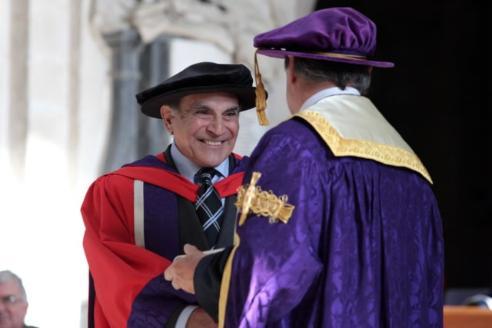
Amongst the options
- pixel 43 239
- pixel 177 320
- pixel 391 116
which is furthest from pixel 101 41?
pixel 391 116

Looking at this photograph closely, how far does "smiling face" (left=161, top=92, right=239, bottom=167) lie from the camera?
4.50 metres

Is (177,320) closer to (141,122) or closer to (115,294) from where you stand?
(115,294)

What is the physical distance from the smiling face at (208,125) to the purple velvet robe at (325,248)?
33.1 inches

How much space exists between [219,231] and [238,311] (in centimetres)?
96

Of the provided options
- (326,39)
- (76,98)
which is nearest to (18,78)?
(76,98)

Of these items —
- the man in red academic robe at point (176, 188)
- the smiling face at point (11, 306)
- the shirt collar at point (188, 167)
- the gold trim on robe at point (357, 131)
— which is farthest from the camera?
the smiling face at point (11, 306)

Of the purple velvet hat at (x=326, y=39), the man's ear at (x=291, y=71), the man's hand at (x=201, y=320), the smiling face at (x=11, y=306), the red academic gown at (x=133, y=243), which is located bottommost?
the smiling face at (x=11, y=306)

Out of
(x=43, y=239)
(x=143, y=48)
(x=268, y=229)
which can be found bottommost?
(x=43, y=239)

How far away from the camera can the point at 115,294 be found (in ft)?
14.0

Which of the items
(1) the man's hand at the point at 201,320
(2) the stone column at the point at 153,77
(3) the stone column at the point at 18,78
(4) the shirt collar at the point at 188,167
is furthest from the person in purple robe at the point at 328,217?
(2) the stone column at the point at 153,77

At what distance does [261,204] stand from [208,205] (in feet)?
3.35

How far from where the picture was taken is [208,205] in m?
4.55

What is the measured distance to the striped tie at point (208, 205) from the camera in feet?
14.8

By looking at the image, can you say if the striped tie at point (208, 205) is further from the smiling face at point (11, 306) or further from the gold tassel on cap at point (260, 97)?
the smiling face at point (11, 306)
